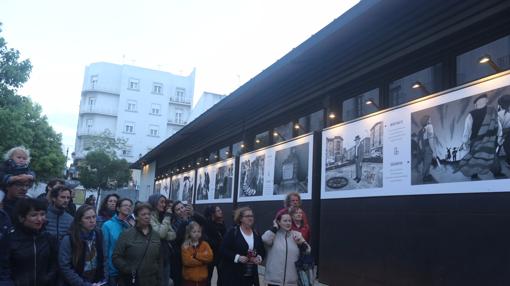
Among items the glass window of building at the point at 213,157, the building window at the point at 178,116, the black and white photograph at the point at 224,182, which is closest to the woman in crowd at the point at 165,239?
the black and white photograph at the point at 224,182

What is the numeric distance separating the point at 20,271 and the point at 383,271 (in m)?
5.88

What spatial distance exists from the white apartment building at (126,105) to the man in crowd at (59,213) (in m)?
65.8

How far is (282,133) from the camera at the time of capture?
13.5 metres

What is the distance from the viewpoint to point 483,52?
7070 mm

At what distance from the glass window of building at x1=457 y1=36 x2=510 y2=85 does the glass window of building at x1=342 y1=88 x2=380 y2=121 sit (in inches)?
82.9

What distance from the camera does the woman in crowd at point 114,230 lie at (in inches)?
244

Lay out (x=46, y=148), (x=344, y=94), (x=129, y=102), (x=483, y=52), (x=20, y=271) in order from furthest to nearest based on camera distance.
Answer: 1. (x=129, y=102)
2. (x=46, y=148)
3. (x=344, y=94)
4. (x=483, y=52)
5. (x=20, y=271)

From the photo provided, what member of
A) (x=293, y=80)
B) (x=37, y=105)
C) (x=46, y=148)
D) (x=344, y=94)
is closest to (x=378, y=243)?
(x=344, y=94)

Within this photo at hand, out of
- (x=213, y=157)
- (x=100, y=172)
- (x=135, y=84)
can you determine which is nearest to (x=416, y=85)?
(x=213, y=157)

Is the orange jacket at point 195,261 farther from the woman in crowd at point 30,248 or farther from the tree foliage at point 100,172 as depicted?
the tree foliage at point 100,172

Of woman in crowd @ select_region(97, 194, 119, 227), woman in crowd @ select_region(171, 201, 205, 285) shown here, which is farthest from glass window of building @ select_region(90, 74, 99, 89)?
woman in crowd @ select_region(171, 201, 205, 285)

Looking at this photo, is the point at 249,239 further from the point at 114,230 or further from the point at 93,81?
the point at 93,81

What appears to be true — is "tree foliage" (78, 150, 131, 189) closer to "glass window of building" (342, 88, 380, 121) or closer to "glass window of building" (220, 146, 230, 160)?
"glass window of building" (220, 146, 230, 160)

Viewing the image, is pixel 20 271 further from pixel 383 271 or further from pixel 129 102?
pixel 129 102
